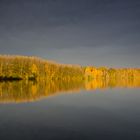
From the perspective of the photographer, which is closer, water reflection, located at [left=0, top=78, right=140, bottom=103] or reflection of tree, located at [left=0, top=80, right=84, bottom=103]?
reflection of tree, located at [left=0, top=80, right=84, bottom=103]

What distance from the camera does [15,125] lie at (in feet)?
71.2

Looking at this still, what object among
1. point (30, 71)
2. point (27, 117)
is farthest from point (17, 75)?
point (27, 117)

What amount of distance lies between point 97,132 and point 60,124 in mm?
3837

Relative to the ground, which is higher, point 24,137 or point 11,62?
point 11,62

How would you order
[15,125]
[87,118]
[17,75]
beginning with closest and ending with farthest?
1. [15,125]
2. [87,118]
3. [17,75]

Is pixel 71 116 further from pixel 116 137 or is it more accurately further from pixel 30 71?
pixel 30 71

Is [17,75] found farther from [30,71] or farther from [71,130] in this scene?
[71,130]

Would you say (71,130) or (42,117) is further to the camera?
(42,117)

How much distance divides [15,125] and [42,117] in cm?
448

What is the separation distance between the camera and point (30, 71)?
173 meters


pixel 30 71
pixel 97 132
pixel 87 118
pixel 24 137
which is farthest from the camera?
pixel 30 71

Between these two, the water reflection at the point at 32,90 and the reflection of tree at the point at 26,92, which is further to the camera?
the water reflection at the point at 32,90

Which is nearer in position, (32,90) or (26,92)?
(26,92)

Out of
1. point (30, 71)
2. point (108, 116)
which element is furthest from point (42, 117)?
point (30, 71)
